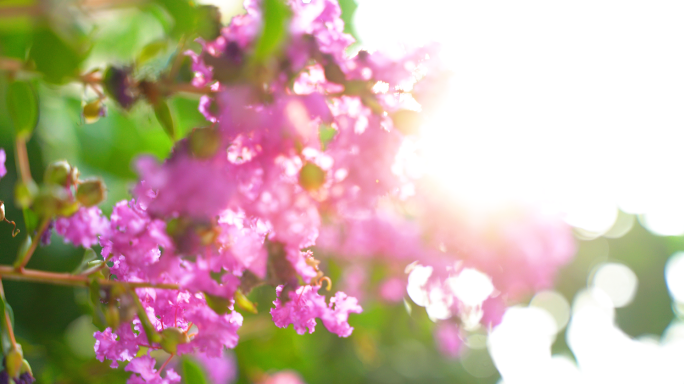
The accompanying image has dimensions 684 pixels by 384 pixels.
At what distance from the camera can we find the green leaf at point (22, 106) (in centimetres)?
62

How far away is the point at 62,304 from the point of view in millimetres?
1730

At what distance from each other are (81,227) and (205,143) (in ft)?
0.79

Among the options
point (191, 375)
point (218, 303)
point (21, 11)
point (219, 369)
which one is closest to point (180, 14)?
point (21, 11)

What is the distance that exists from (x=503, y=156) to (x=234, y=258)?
18.2 inches

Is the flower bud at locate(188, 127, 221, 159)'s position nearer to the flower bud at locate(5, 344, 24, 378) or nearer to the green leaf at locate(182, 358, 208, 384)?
the flower bud at locate(5, 344, 24, 378)

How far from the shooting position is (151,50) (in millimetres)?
657

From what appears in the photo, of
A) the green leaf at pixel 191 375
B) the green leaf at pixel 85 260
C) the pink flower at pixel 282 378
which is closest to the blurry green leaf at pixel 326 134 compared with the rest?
the green leaf at pixel 85 260

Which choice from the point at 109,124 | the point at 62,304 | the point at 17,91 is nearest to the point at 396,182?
the point at 17,91

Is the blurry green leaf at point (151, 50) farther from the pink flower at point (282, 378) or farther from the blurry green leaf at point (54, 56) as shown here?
the pink flower at point (282, 378)

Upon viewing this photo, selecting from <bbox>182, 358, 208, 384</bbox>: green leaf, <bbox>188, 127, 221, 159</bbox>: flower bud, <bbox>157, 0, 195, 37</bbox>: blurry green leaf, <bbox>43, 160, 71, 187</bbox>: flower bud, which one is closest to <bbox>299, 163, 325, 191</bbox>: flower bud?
<bbox>188, 127, 221, 159</bbox>: flower bud

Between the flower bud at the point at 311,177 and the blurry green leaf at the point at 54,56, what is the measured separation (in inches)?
11.8

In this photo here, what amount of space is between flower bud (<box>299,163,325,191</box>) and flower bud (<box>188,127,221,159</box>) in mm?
120

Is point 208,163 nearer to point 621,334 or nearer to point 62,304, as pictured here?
point 62,304

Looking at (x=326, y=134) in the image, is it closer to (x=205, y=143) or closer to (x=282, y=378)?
(x=205, y=143)
